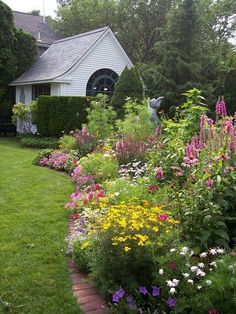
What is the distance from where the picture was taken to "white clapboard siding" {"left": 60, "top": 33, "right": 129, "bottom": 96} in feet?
60.3

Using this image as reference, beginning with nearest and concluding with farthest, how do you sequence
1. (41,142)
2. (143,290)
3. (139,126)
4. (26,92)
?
(143,290) < (139,126) < (41,142) < (26,92)

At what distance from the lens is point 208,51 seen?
2191cm

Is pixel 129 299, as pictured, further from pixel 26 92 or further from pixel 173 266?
pixel 26 92

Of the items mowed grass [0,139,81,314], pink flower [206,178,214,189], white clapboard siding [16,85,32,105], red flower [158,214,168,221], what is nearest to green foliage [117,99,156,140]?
mowed grass [0,139,81,314]

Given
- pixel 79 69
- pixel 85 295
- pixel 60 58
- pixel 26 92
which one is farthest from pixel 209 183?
pixel 26 92

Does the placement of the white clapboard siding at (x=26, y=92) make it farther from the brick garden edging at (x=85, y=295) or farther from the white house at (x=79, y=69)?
the brick garden edging at (x=85, y=295)

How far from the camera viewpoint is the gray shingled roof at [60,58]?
1850cm

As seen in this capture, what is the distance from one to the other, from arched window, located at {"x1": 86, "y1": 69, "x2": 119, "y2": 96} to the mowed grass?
11098 mm

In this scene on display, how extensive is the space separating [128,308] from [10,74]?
18.7 meters

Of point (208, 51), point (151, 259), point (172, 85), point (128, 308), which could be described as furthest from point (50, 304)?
point (208, 51)

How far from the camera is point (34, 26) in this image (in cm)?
2855

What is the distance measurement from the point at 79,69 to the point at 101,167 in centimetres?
1202

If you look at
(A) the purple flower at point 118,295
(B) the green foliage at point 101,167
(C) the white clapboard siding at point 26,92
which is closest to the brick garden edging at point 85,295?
(A) the purple flower at point 118,295

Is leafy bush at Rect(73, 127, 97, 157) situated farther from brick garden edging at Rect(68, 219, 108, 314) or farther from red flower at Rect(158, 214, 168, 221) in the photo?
red flower at Rect(158, 214, 168, 221)
